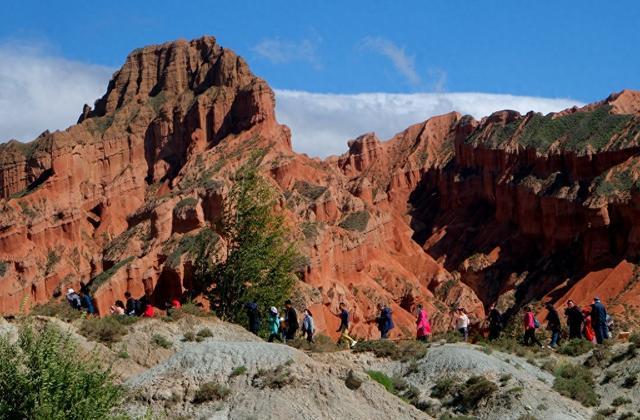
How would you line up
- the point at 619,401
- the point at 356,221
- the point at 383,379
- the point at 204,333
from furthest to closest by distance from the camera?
1. the point at 356,221
2. the point at 204,333
3. the point at 619,401
4. the point at 383,379

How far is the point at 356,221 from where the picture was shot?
361 feet

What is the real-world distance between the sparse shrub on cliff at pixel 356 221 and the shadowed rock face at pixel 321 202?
0.27 metres

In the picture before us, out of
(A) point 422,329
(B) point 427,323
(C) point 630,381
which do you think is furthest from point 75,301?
(C) point 630,381

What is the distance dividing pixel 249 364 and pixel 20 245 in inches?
3676

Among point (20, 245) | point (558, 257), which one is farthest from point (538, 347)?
point (20, 245)

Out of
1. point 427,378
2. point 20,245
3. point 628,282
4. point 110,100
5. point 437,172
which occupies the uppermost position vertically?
point 110,100

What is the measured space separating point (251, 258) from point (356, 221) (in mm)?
62264

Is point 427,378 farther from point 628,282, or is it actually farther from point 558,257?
point 558,257

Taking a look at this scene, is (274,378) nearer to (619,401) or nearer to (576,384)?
(576,384)

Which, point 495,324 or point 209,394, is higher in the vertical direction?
point 495,324

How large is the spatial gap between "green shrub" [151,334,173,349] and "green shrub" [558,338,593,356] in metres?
12.4

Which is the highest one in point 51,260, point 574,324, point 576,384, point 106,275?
point 51,260

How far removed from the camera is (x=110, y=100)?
15312 cm

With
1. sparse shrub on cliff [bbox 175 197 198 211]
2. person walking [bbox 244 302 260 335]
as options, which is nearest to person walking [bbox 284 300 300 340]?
person walking [bbox 244 302 260 335]
